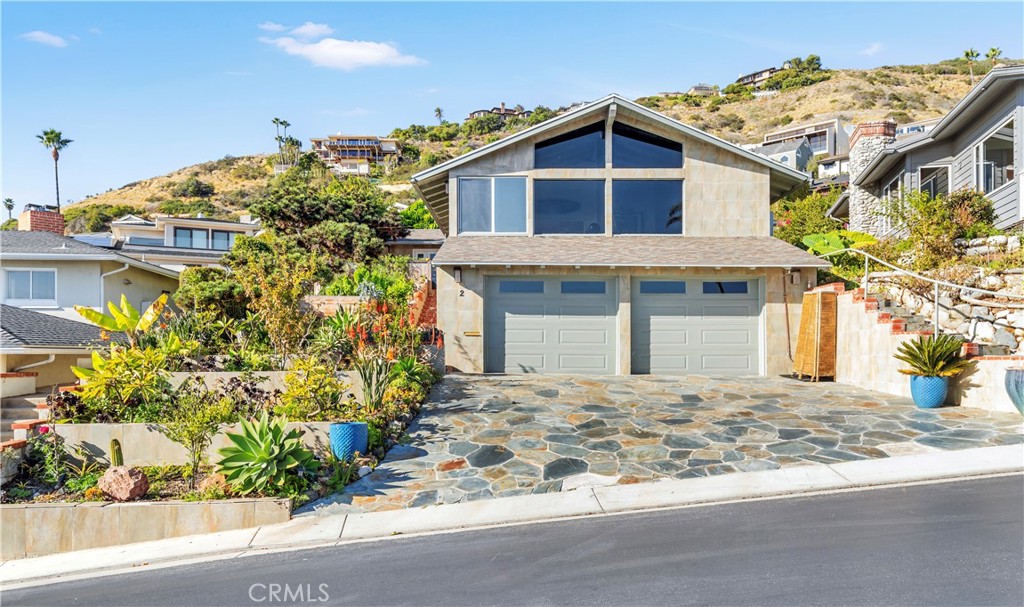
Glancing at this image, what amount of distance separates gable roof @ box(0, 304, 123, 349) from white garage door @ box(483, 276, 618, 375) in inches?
389

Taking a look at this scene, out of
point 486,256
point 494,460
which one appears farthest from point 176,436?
point 486,256

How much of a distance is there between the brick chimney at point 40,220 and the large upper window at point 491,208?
53.3 feet

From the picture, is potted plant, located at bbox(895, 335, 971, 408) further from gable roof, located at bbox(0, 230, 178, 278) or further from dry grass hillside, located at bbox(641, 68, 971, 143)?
dry grass hillside, located at bbox(641, 68, 971, 143)

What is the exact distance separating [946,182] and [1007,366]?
14.3 metres

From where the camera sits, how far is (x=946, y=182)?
22.1 meters

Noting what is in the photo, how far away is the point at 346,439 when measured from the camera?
366 inches

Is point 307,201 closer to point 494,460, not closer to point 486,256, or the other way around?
point 486,256

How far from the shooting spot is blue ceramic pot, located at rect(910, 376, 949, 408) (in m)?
11.3

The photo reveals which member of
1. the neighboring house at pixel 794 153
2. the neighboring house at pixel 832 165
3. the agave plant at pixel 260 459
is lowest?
the agave plant at pixel 260 459

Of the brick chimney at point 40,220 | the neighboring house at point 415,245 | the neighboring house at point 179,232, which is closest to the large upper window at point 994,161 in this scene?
the neighboring house at point 415,245

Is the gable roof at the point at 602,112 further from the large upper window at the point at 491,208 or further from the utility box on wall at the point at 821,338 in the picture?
the utility box on wall at the point at 821,338

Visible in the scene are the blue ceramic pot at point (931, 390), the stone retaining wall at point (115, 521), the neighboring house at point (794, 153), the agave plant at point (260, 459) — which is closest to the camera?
the stone retaining wall at point (115, 521)

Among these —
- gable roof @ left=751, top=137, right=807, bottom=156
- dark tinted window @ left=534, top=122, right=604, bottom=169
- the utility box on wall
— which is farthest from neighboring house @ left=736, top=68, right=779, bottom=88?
the utility box on wall

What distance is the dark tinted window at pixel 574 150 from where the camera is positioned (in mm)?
18047
